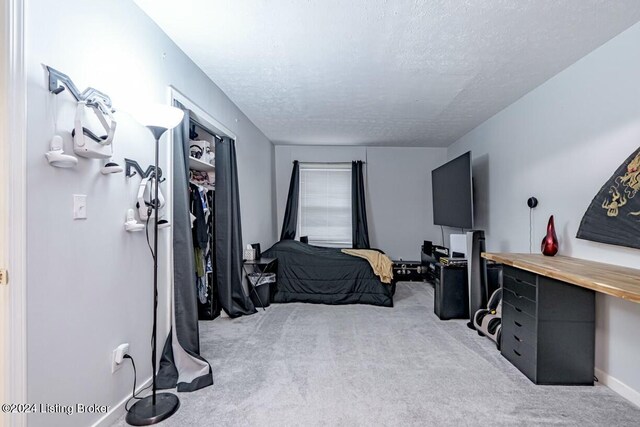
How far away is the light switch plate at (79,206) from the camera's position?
4.92 ft

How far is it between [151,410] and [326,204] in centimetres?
456

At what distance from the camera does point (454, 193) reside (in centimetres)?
427

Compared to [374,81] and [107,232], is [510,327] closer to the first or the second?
[374,81]

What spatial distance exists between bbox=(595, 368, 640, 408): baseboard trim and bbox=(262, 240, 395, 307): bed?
2.10 metres

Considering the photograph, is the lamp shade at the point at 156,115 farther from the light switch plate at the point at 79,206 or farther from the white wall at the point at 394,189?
the white wall at the point at 394,189

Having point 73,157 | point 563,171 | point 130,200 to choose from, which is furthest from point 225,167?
point 563,171

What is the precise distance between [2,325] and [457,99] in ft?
12.8

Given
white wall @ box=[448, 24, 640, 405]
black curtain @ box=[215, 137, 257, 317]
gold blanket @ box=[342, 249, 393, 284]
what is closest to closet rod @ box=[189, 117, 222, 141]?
black curtain @ box=[215, 137, 257, 317]

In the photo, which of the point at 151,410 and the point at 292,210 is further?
the point at 292,210

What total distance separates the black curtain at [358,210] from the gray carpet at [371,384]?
101 inches

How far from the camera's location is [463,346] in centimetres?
283

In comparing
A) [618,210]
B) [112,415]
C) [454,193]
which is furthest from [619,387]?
[112,415]
